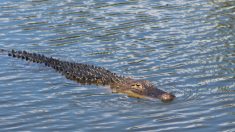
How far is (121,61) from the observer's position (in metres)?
15.2

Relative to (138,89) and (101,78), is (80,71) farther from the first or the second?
(138,89)

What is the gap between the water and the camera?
454 inches

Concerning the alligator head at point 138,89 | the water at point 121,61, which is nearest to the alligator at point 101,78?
the alligator head at point 138,89

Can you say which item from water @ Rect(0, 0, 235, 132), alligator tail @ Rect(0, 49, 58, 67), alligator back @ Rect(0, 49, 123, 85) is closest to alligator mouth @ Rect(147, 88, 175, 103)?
water @ Rect(0, 0, 235, 132)

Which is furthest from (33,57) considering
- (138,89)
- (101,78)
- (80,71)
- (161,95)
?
(161,95)

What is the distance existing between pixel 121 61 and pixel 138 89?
178 cm

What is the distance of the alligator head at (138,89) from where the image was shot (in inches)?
508

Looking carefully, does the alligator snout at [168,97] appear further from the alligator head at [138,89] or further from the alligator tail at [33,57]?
the alligator tail at [33,57]

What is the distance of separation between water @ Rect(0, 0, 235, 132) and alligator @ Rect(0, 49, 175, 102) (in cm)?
20

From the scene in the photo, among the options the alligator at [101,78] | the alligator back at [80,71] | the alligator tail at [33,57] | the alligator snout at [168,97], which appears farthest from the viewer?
the alligator tail at [33,57]

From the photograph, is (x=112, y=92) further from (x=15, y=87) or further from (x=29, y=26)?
(x=29, y=26)

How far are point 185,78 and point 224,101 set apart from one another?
1642mm

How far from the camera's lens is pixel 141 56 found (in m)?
15.4

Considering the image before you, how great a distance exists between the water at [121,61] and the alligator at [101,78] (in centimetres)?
20
